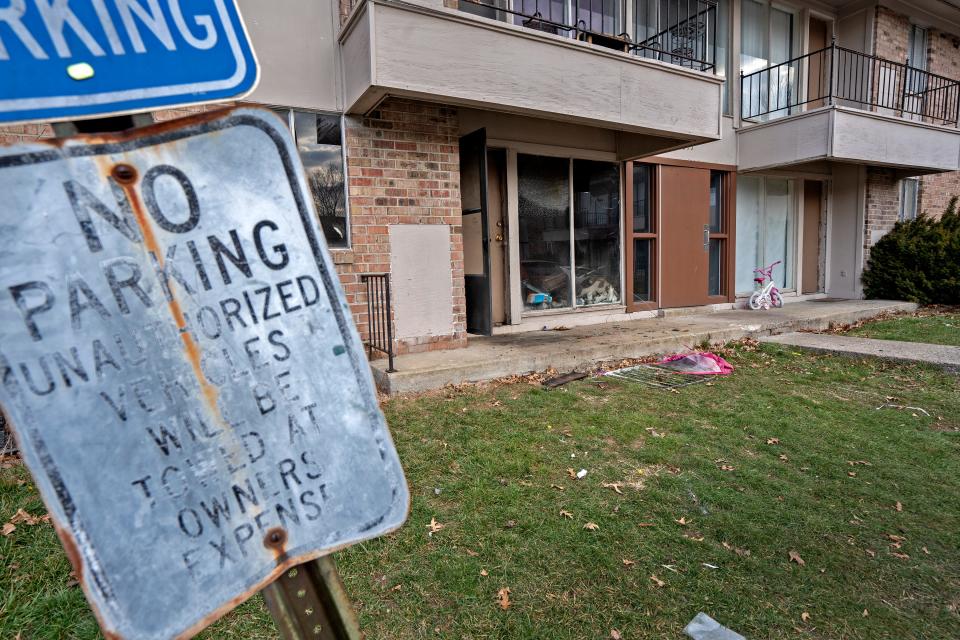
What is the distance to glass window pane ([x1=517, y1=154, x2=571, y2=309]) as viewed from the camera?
289 inches

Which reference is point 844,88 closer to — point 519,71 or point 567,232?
point 567,232

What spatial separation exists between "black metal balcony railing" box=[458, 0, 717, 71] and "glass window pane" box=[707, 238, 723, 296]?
3.03 meters

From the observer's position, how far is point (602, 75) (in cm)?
579

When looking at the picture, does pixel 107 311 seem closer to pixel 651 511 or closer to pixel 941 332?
pixel 651 511

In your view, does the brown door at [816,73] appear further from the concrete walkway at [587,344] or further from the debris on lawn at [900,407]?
the debris on lawn at [900,407]

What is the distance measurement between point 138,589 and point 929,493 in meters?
3.90

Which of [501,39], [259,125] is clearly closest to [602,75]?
[501,39]

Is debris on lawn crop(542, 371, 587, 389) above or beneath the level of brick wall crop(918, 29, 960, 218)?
beneath

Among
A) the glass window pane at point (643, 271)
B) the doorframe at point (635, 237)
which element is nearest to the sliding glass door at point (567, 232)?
the doorframe at point (635, 237)

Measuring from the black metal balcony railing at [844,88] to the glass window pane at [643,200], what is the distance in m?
2.95

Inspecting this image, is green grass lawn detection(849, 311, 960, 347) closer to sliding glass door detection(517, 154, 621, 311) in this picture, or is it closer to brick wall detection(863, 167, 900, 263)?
brick wall detection(863, 167, 900, 263)

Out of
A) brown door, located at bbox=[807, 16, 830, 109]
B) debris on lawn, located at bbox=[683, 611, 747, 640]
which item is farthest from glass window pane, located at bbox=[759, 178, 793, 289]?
debris on lawn, located at bbox=[683, 611, 747, 640]

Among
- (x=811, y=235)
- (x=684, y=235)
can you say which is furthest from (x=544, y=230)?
(x=811, y=235)

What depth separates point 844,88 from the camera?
10.7 metres
